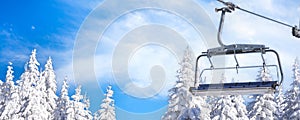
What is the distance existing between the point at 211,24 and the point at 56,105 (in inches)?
1730

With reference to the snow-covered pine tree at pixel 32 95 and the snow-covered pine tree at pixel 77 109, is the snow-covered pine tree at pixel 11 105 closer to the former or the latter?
the snow-covered pine tree at pixel 32 95

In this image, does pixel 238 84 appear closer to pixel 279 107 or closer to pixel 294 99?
pixel 294 99

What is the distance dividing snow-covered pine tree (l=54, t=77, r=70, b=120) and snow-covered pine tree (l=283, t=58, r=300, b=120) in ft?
77.1

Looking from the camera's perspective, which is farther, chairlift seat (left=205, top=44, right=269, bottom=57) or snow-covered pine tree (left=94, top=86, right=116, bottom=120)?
snow-covered pine tree (left=94, top=86, right=116, bottom=120)

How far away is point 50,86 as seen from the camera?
Result: 175 ft

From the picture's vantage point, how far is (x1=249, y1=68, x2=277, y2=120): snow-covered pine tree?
138 feet

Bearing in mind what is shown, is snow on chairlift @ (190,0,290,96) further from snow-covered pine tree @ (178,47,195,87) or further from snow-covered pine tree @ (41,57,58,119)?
snow-covered pine tree @ (41,57,58,119)

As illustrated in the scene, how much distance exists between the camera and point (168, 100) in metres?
37.2

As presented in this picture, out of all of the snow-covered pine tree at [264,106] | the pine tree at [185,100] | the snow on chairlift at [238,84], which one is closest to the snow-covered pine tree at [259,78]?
the snow-covered pine tree at [264,106]

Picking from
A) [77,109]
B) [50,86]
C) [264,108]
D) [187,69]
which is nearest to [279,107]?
[264,108]

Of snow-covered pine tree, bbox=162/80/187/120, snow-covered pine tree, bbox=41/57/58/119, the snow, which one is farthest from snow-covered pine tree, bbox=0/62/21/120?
snow-covered pine tree, bbox=162/80/187/120

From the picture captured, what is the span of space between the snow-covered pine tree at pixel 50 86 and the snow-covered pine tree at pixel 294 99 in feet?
86.0

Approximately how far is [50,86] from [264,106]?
994 inches

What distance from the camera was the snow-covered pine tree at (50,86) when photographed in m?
52.4
